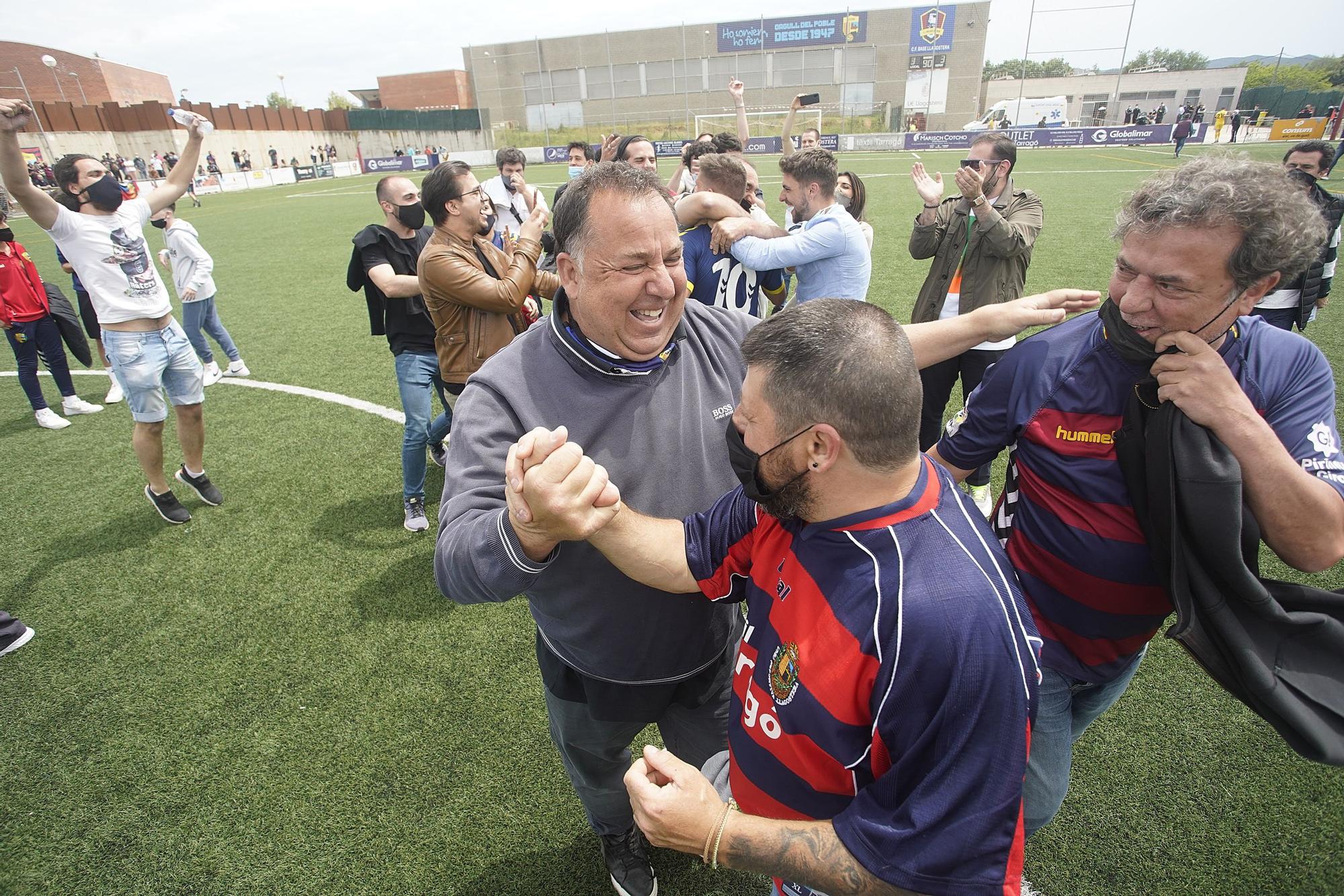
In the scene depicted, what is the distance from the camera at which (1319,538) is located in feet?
5.61

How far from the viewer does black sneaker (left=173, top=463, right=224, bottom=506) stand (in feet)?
18.1

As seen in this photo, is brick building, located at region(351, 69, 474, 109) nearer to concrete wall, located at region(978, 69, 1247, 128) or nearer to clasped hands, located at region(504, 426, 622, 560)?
concrete wall, located at region(978, 69, 1247, 128)

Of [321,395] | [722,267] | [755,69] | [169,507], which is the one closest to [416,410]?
[169,507]

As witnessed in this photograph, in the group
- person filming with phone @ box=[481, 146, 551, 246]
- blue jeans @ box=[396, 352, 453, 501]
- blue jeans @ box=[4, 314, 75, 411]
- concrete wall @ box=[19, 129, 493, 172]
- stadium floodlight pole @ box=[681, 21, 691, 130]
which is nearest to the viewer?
blue jeans @ box=[396, 352, 453, 501]

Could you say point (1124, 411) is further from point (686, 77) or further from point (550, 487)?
point (686, 77)

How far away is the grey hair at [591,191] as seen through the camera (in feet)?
6.16

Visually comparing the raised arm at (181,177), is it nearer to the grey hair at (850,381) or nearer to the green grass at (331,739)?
the green grass at (331,739)

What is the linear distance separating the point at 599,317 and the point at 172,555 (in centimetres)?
484

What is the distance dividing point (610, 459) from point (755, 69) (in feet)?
228

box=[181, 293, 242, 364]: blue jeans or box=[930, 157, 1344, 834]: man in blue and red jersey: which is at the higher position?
box=[930, 157, 1344, 834]: man in blue and red jersey

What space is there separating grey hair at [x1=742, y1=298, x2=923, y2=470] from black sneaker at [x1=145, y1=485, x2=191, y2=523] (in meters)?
5.75

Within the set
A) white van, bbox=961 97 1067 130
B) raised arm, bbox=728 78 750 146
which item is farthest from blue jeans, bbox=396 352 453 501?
white van, bbox=961 97 1067 130

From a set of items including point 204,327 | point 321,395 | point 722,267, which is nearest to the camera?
point 722,267

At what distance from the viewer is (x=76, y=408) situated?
7715 millimetres
